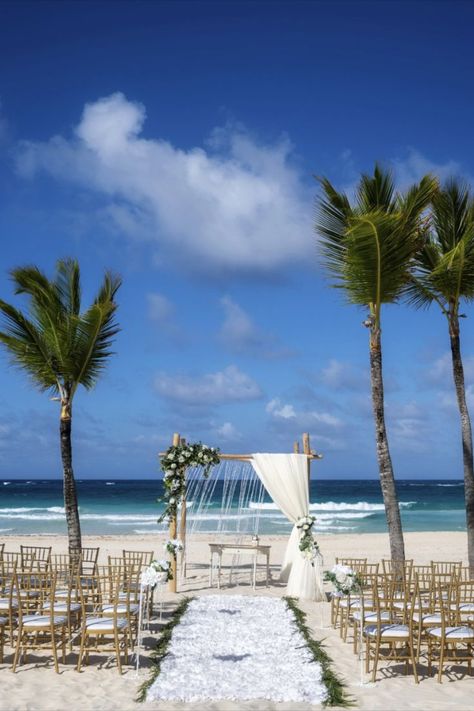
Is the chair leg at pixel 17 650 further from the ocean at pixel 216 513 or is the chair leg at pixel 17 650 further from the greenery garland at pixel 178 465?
the ocean at pixel 216 513

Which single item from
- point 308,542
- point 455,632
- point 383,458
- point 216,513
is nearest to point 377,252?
point 383,458

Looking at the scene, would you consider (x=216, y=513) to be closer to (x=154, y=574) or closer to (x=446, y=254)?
(x=446, y=254)

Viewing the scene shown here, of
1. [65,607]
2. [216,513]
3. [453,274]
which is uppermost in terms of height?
[453,274]

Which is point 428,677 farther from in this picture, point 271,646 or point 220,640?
point 220,640

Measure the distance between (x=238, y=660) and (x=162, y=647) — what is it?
1.09m

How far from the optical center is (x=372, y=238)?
1095 centimetres

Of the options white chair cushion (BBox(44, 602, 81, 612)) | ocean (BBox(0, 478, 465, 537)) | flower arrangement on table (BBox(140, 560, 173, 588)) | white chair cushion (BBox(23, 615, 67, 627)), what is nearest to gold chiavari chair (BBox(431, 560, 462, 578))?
flower arrangement on table (BBox(140, 560, 173, 588))

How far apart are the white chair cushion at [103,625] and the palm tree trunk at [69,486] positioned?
165 inches

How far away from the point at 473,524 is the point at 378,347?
345cm

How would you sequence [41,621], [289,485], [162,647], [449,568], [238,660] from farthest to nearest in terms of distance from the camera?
1. [289,485]
2. [449,568]
3. [162,647]
4. [238,660]
5. [41,621]

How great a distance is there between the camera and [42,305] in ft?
40.2

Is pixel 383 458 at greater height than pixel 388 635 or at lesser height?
greater

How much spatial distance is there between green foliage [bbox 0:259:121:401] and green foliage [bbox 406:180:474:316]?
5.55m

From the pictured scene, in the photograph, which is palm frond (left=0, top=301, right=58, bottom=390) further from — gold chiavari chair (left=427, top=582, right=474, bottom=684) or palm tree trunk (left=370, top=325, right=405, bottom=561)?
gold chiavari chair (left=427, top=582, right=474, bottom=684)
